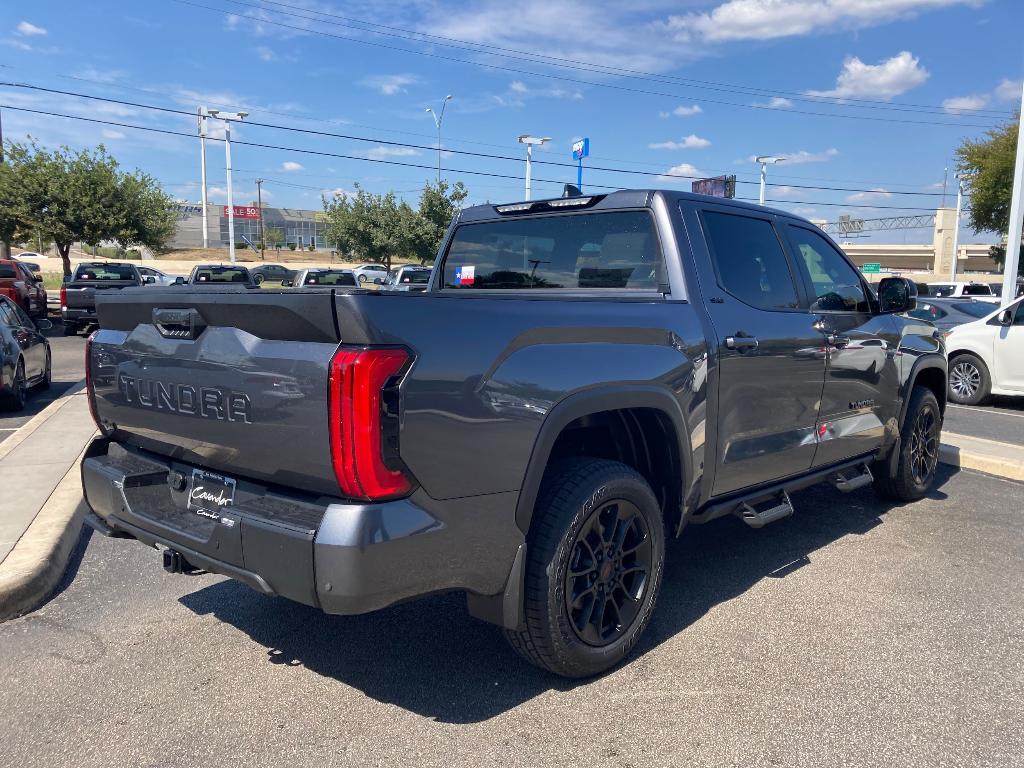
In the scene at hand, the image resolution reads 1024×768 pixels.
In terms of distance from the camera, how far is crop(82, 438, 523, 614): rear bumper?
2.48m

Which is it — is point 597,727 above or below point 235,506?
below

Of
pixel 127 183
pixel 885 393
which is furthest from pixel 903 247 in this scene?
pixel 885 393

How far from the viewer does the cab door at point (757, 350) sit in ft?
12.8

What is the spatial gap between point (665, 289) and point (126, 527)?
255cm

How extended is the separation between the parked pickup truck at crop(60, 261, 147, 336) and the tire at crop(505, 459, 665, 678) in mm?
18485

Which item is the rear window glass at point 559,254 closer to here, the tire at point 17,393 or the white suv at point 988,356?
the tire at point 17,393

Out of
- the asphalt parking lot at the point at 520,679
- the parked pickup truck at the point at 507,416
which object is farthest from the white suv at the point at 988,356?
the parked pickup truck at the point at 507,416

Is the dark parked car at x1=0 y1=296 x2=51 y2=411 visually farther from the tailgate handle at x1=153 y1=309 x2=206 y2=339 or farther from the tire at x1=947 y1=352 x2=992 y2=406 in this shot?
the tire at x1=947 y1=352 x2=992 y2=406

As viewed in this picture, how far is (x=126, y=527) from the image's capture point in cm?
330

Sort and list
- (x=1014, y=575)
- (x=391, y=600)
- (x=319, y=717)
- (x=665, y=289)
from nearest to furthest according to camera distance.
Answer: (x=391, y=600), (x=319, y=717), (x=665, y=289), (x=1014, y=575)

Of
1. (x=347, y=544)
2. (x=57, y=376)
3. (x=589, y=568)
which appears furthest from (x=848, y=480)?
(x=57, y=376)

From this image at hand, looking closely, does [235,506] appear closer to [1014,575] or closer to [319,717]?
[319,717]

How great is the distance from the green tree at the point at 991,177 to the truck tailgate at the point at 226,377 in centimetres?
3044

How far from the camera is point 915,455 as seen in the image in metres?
5.98
